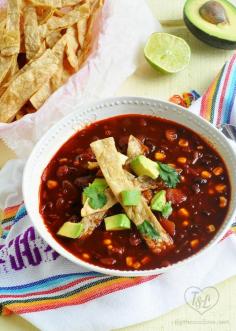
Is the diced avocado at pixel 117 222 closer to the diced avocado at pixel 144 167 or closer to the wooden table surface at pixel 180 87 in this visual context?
the diced avocado at pixel 144 167

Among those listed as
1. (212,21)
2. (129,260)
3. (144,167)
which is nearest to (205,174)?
(144,167)

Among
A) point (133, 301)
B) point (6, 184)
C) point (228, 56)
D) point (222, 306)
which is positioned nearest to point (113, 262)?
point (133, 301)

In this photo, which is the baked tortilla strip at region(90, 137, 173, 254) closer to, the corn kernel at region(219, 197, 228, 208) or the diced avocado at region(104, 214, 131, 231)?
the diced avocado at region(104, 214, 131, 231)

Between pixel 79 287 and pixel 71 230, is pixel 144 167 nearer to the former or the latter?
pixel 71 230

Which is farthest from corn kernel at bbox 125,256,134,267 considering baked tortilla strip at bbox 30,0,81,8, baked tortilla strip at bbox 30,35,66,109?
baked tortilla strip at bbox 30,0,81,8

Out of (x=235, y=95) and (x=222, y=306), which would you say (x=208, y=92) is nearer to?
(x=235, y=95)

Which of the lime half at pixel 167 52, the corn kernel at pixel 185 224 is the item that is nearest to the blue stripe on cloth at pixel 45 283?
the corn kernel at pixel 185 224
